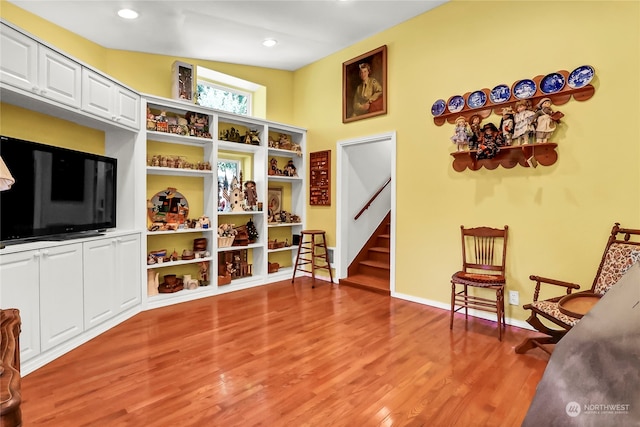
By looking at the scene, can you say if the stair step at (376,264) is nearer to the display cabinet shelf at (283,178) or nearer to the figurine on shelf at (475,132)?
the display cabinet shelf at (283,178)

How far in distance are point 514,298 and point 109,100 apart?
429 cm

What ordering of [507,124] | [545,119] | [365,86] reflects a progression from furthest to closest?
[365,86]
[507,124]
[545,119]

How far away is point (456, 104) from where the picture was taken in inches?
139

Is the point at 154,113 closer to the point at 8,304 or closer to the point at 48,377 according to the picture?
the point at 8,304

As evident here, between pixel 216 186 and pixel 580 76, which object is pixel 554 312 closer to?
pixel 580 76

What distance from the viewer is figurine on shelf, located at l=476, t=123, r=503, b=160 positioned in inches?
125

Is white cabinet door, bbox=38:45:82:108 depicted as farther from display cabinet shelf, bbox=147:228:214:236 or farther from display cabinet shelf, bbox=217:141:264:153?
display cabinet shelf, bbox=217:141:264:153

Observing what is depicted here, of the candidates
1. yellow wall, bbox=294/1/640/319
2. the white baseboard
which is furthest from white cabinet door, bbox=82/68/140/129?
the white baseboard

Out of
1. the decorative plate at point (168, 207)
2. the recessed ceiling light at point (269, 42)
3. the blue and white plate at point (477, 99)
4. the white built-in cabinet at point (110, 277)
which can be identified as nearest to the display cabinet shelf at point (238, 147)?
the decorative plate at point (168, 207)

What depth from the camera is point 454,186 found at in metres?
3.60

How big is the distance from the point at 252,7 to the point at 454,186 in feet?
9.18

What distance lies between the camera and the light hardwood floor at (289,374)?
6.09ft

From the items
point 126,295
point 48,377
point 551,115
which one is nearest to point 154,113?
point 126,295

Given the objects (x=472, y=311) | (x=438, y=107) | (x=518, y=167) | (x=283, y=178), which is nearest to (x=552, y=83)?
(x=518, y=167)
